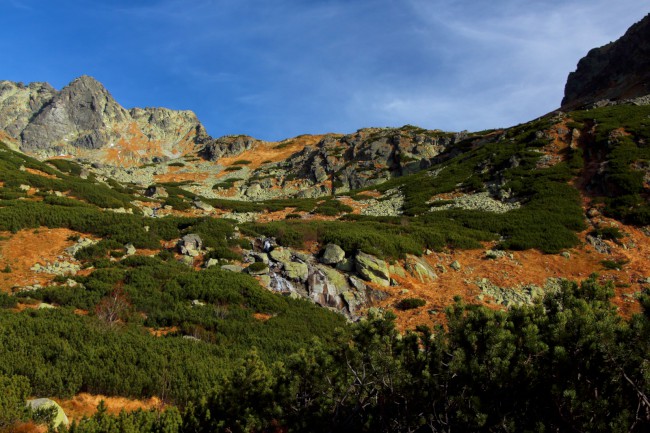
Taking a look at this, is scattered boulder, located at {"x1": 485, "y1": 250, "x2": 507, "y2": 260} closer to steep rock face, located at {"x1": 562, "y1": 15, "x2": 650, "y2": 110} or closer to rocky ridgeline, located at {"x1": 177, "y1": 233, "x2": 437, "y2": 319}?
rocky ridgeline, located at {"x1": 177, "y1": 233, "x2": 437, "y2": 319}

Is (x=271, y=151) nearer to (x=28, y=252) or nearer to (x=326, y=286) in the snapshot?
(x=28, y=252)

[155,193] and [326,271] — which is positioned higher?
[155,193]

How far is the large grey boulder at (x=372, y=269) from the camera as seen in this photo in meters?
20.2

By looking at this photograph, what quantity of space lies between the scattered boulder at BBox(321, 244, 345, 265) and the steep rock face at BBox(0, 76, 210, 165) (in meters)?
103

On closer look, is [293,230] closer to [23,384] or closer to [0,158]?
[23,384]

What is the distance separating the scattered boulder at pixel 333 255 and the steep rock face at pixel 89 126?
102757mm

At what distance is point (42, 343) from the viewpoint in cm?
988

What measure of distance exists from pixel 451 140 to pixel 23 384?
71.6 m

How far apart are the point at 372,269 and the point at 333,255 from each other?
2.35 metres

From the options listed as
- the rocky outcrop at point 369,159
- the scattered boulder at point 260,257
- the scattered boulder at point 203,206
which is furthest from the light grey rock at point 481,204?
the rocky outcrop at point 369,159

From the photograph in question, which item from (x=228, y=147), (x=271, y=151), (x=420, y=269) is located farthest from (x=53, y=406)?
(x=228, y=147)

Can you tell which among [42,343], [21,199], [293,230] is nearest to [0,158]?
[21,199]

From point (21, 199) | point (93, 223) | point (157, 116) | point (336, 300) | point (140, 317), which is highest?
point (157, 116)

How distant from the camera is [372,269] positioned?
20.5 metres
